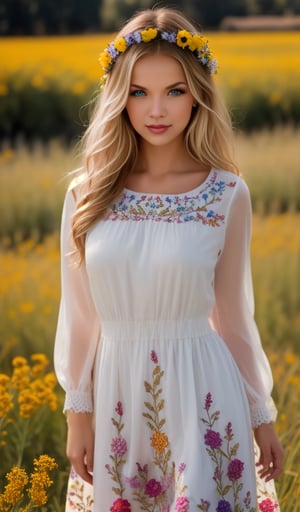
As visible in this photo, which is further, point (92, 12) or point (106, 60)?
point (92, 12)

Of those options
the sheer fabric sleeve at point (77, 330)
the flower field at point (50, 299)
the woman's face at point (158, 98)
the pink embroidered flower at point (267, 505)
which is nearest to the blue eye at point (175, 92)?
the woman's face at point (158, 98)

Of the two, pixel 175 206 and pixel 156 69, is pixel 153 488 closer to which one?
pixel 175 206

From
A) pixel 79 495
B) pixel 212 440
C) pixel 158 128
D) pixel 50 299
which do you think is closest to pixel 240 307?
pixel 212 440

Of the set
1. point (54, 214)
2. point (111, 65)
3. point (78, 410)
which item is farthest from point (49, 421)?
point (54, 214)

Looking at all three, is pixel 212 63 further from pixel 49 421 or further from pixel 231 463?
pixel 49 421

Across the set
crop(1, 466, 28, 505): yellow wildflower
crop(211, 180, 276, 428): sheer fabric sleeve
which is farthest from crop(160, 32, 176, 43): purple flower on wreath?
crop(1, 466, 28, 505): yellow wildflower

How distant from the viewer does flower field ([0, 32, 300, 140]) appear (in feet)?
32.6

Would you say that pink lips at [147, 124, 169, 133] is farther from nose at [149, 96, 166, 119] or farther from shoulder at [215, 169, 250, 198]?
shoulder at [215, 169, 250, 198]

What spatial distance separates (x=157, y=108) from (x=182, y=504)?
0.89 meters

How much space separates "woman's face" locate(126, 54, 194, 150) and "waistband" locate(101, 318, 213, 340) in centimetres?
42

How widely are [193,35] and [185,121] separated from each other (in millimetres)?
205

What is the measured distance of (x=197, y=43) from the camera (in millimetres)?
2625

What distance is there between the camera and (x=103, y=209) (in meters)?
2.64

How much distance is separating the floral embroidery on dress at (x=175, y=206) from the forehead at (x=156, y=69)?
0.27m
